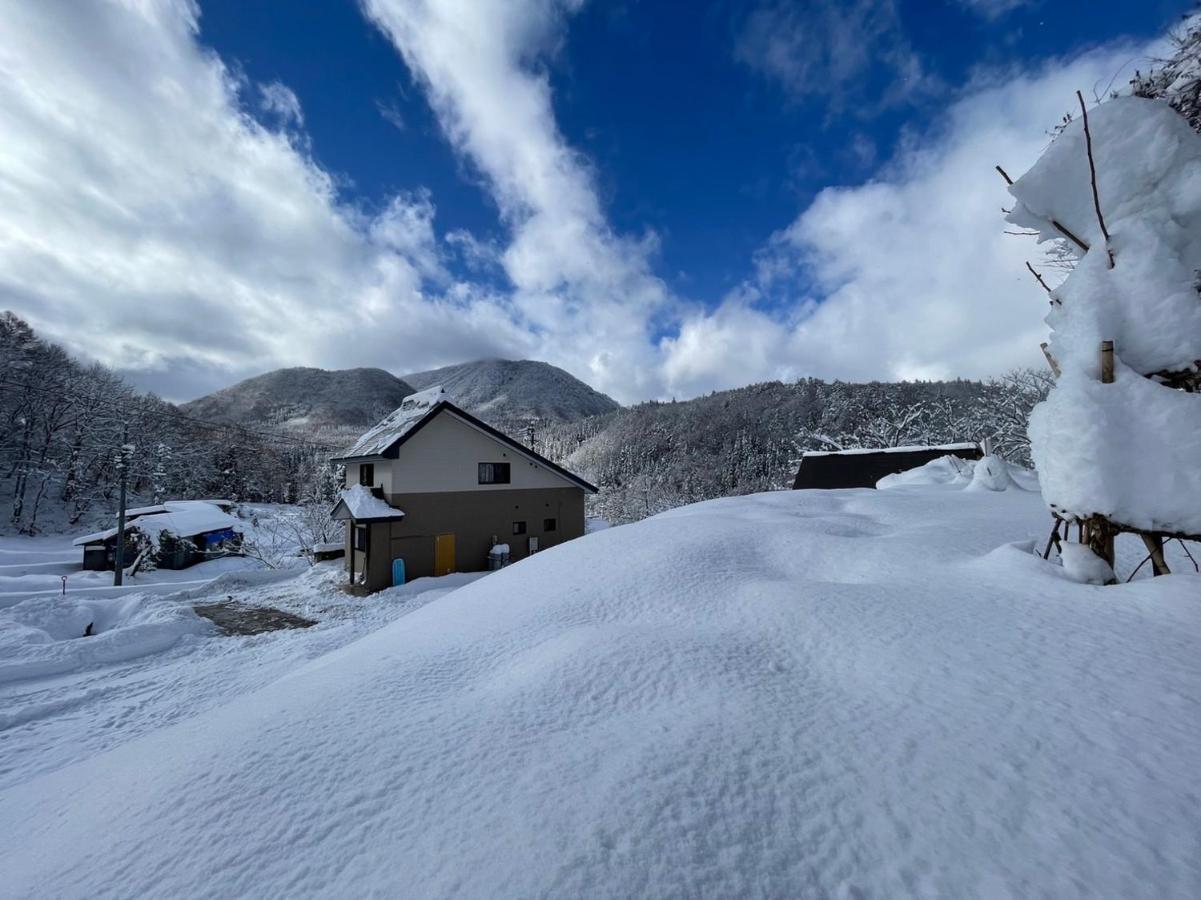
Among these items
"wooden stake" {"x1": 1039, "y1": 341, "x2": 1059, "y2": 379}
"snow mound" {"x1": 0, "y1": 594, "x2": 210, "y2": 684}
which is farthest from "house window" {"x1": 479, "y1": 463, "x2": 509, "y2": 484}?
"wooden stake" {"x1": 1039, "y1": 341, "x2": 1059, "y2": 379}

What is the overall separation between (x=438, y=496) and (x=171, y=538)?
17.6 meters

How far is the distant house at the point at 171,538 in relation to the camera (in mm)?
22906

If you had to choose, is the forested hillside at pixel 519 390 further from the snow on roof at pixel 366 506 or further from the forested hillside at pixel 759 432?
the snow on roof at pixel 366 506

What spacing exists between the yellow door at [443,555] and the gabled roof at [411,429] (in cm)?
365

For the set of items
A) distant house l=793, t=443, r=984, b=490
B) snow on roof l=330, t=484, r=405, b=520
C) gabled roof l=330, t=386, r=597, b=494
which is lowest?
snow on roof l=330, t=484, r=405, b=520

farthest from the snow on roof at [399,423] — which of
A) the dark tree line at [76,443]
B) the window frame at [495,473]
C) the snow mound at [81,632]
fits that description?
the dark tree line at [76,443]

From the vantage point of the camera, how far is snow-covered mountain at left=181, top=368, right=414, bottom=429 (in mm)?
100500

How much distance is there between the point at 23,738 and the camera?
6.37 metres

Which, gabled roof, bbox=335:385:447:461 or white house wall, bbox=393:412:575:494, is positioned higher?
gabled roof, bbox=335:385:447:461

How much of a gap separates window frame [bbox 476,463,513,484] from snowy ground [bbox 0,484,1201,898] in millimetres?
14395

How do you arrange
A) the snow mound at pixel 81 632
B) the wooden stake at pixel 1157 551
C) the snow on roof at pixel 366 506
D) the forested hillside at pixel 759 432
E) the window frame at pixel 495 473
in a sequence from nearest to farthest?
the wooden stake at pixel 1157 551 < the snow mound at pixel 81 632 < the snow on roof at pixel 366 506 < the window frame at pixel 495 473 < the forested hillside at pixel 759 432

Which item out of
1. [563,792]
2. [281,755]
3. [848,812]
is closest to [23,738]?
[281,755]

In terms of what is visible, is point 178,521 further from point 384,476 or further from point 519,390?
point 519,390

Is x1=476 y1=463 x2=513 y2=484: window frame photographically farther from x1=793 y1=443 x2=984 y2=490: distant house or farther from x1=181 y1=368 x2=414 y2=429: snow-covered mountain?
x1=181 y1=368 x2=414 y2=429: snow-covered mountain
